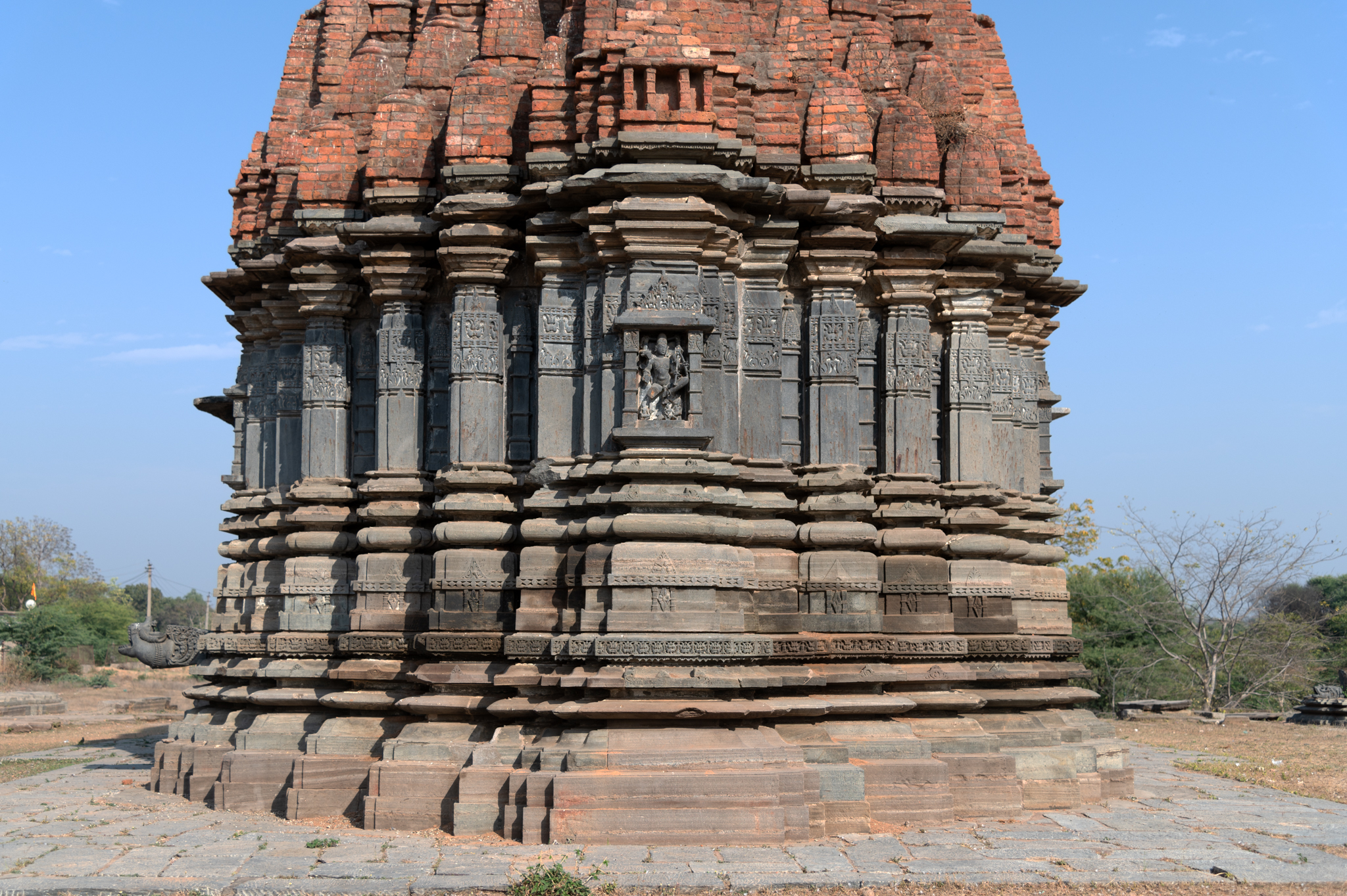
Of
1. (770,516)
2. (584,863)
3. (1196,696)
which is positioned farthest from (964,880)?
(1196,696)

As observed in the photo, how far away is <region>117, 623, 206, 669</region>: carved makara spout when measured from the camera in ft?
55.0

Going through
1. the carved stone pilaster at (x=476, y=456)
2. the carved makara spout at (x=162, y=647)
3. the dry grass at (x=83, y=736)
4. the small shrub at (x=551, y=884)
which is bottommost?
the dry grass at (x=83, y=736)

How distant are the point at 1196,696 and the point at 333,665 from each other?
73.9ft

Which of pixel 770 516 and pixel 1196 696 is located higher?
pixel 770 516

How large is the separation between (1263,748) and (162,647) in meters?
16.3

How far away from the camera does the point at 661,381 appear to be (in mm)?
10344

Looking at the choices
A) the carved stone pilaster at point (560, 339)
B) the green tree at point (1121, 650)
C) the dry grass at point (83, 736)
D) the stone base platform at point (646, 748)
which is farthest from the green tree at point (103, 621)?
the carved stone pilaster at point (560, 339)

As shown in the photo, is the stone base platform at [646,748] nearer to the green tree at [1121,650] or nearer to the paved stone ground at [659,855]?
the paved stone ground at [659,855]

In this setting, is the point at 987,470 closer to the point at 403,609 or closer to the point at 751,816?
the point at 751,816

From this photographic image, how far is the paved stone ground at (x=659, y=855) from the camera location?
7.93m

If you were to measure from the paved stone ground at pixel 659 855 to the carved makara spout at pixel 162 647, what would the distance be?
5556 millimetres

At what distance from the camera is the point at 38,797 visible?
1177 centimetres

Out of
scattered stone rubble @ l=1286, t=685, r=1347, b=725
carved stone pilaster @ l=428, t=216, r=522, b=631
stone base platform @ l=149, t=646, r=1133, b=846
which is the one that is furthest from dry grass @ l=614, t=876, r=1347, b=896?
scattered stone rubble @ l=1286, t=685, r=1347, b=725

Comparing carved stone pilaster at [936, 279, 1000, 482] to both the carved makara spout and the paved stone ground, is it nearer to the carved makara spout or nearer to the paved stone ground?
the paved stone ground
